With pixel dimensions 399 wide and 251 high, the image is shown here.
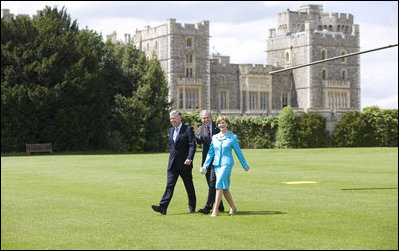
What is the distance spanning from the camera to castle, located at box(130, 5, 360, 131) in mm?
66500

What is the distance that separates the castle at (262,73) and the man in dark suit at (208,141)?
53.4 metres

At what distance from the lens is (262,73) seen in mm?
73312

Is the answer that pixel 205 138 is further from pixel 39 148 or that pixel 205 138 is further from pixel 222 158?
pixel 39 148

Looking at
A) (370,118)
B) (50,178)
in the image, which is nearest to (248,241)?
(50,178)

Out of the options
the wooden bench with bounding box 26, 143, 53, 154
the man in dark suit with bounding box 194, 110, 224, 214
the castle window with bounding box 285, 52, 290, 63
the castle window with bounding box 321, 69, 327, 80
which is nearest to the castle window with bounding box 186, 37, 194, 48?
the castle window with bounding box 285, 52, 290, 63

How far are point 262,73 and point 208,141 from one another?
62.4 m

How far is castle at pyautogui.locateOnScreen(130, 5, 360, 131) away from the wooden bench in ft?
87.6

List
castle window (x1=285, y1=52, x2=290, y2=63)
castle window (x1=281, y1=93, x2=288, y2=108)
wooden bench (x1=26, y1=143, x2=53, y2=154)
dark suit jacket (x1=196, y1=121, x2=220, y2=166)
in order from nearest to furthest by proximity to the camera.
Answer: dark suit jacket (x1=196, y1=121, x2=220, y2=166) < wooden bench (x1=26, y1=143, x2=53, y2=154) < castle window (x1=281, y1=93, x2=288, y2=108) < castle window (x1=285, y1=52, x2=290, y2=63)

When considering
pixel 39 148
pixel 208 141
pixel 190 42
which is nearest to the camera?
pixel 208 141

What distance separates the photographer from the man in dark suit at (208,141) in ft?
36.5

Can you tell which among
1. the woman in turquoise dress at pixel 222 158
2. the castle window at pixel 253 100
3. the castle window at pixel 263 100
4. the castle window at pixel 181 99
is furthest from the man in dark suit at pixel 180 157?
the castle window at pixel 263 100

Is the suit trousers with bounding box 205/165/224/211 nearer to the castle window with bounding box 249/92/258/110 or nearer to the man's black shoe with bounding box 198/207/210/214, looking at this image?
the man's black shoe with bounding box 198/207/210/214

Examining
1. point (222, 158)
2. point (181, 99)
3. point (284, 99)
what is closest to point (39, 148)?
point (181, 99)

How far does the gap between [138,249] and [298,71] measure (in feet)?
229
